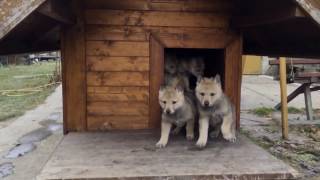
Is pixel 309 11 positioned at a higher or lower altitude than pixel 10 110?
higher

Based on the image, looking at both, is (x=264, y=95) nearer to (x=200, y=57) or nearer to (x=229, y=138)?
(x=200, y=57)

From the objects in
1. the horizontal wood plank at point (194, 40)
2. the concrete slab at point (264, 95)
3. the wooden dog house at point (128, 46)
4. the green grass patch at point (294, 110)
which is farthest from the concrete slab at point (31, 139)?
the green grass patch at point (294, 110)

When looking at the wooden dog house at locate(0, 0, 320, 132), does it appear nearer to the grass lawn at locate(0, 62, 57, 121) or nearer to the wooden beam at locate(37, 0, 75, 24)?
the wooden beam at locate(37, 0, 75, 24)

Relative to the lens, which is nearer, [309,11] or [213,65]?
[309,11]

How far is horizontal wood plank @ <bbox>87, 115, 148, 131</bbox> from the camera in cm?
447

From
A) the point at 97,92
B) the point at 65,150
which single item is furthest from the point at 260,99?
the point at 65,150

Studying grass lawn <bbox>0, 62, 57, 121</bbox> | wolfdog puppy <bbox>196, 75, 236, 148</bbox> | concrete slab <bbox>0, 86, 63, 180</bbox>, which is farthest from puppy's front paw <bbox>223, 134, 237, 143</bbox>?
grass lawn <bbox>0, 62, 57, 121</bbox>

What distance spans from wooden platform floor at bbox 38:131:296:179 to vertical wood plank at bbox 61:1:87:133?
30cm

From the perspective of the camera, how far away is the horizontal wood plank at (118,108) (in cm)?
446

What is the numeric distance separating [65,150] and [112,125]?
0.84m

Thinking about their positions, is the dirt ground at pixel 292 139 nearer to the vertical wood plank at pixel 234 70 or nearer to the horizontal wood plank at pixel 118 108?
the vertical wood plank at pixel 234 70

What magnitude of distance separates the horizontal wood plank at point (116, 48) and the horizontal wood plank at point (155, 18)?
198 millimetres

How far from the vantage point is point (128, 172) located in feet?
10.4

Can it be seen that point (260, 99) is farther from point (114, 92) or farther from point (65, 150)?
point (65, 150)
